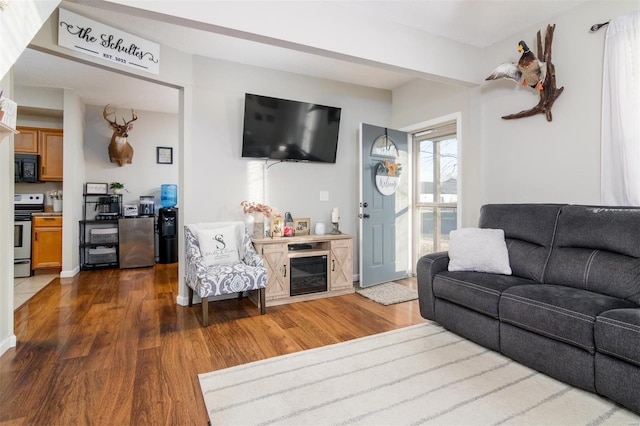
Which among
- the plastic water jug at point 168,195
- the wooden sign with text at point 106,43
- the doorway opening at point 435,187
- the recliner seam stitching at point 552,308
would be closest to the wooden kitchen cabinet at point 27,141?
the plastic water jug at point 168,195

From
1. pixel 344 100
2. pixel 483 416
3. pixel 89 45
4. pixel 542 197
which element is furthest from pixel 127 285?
pixel 542 197

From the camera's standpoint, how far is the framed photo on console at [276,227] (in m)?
3.79

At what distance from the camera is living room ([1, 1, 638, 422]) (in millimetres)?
2791

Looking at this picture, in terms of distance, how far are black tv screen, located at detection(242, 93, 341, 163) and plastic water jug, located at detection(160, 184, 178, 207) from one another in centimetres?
286

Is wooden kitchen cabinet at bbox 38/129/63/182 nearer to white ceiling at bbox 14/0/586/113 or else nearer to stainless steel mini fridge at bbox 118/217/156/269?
white ceiling at bbox 14/0/586/113

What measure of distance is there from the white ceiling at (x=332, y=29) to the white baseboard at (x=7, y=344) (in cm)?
238

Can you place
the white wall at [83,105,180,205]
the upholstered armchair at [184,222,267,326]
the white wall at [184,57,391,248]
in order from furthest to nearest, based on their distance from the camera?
the white wall at [83,105,180,205], the white wall at [184,57,391,248], the upholstered armchair at [184,222,267,326]

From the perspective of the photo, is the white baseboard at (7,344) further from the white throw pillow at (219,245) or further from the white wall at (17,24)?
the white wall at (17,24)

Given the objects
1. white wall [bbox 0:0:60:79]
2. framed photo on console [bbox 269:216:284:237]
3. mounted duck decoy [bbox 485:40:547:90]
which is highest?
mounted duck decoy [bbox 485:40:547:90]

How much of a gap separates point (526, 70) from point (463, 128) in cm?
87

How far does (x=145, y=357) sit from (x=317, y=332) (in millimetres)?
1307

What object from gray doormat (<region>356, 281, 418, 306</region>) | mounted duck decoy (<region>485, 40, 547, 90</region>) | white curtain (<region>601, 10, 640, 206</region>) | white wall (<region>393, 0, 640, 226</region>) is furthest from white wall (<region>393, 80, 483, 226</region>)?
white curtain (<region>601, 10, 640, 206</region>)

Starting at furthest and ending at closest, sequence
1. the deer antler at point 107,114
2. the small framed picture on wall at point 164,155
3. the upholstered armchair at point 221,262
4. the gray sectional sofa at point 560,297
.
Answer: the small framed picture on wall at point 164,155 < the deer antler at point 107,114 < the upholstered armchair at point 221,262 < the gray sectional sofa at point 560,297

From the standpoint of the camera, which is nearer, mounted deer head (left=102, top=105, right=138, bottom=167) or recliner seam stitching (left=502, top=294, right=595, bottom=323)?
recliner seam stitching (left=502, top=294, right=595, bottom=323)
